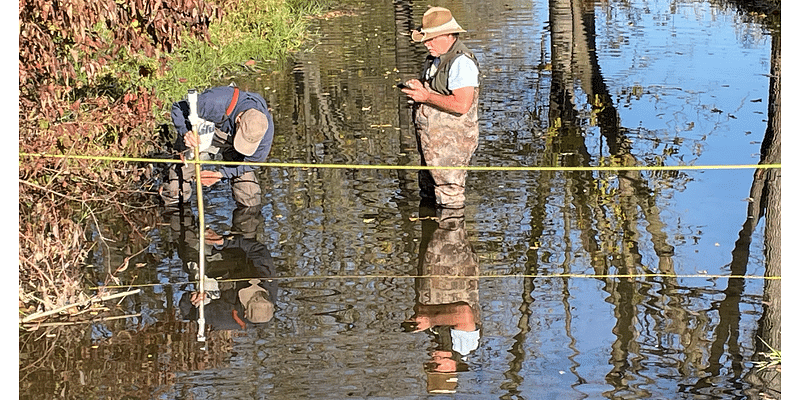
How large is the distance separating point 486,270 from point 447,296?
25.6 inches

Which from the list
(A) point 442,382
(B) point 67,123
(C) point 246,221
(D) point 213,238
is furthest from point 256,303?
(B) point 67,123

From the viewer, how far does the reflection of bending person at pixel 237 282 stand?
23.6 ft

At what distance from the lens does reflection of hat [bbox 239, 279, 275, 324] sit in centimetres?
718

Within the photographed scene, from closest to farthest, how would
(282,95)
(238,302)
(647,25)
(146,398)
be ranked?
(146,398)
(238,302)
(282,95)
(647,25)

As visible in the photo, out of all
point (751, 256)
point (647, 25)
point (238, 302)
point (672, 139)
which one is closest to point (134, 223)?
point (238, 302)

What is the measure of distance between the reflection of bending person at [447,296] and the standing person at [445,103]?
1.01 feet

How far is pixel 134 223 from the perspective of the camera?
30.3ft

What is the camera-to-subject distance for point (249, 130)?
30.5 ft

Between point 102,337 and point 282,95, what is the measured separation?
27.7 feet

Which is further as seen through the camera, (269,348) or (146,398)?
(269,348)

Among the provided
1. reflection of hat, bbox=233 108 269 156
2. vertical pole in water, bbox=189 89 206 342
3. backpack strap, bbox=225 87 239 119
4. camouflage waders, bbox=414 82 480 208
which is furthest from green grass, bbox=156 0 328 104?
vertical pole in water, bbox=189 89 206 342

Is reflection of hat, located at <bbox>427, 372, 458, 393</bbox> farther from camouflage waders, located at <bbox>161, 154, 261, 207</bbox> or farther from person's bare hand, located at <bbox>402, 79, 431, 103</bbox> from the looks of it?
camouflage waders, located at <bbox>161, 154, 261, 207</bbox>

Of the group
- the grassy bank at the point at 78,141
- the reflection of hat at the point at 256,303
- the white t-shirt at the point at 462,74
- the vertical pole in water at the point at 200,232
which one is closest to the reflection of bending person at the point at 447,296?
the reflection of hat at the point at 256,303
